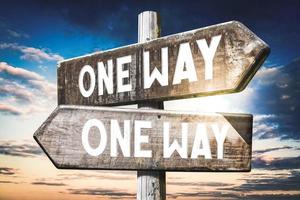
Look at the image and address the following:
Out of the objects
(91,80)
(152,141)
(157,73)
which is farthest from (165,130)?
(91,80)

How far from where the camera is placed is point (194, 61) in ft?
10.0

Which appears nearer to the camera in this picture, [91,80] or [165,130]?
[165,130]

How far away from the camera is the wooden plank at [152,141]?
3.08 metres

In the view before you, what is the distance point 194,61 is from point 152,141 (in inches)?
25.3

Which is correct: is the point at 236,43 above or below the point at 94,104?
above

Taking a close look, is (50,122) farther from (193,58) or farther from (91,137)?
(193,58)

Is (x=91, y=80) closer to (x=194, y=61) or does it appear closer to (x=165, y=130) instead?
(x=165, y=130)

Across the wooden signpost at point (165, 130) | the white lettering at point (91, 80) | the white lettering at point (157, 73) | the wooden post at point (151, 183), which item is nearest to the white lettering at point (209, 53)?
the wooden signpost at point (165, 130)

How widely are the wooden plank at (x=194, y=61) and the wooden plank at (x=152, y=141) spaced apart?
0.19 metres

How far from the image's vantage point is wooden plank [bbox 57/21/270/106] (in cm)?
287

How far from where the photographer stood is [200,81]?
9.93 ft

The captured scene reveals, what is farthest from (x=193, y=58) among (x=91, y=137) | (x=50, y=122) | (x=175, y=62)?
(x=50, y=122)

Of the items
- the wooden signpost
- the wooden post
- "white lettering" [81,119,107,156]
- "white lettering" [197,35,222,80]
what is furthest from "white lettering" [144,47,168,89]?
"white lettering" [81,119,107,156]

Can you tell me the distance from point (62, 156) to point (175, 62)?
1058 millimetres
